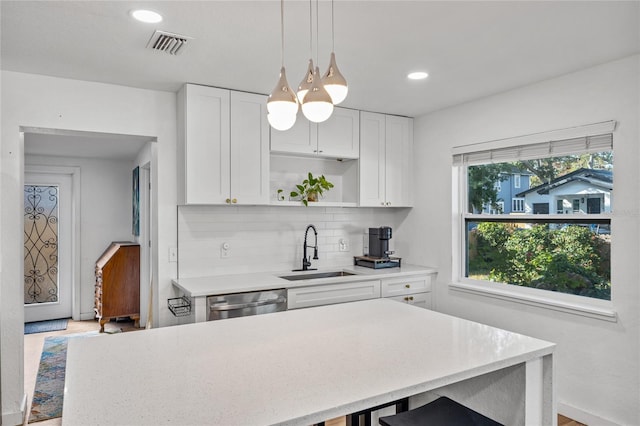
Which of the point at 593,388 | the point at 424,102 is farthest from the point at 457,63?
Result: the point at 593,388

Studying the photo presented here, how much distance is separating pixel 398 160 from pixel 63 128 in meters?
2.89

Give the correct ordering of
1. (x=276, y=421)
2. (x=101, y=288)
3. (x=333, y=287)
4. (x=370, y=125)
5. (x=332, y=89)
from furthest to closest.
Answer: (x=101, y=288) < (x=370, y=125) < (x=333, y=287) < (x=332, y=89) < (x=276, y=421)

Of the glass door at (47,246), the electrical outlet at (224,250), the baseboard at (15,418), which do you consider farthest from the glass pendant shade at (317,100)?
the glass door at (47,246)

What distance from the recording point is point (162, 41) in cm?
241

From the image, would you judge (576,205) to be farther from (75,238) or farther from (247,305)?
(75,238)

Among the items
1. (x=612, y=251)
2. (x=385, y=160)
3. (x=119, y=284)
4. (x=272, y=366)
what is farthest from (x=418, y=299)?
(x=119, y=284)

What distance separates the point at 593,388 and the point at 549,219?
3.89 ft

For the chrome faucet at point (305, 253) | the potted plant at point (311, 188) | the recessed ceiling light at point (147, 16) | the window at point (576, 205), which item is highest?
the recessed ceiling light at point (147, 16)

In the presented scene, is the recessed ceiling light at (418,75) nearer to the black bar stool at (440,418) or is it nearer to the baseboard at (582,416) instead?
the black bar stool at (440,418)

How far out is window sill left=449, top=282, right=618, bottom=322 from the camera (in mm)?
2783

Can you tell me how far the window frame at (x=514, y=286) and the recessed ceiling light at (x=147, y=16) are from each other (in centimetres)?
266

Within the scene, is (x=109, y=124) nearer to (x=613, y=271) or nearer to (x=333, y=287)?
(x=333, y=287)

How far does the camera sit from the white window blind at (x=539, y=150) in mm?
2845

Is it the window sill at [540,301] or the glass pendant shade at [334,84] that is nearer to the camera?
the glass pendant shade at [334,84]
